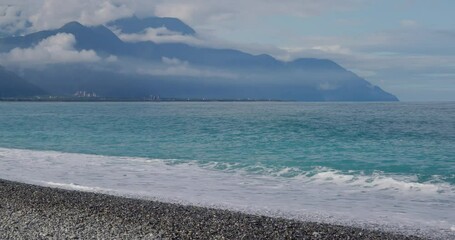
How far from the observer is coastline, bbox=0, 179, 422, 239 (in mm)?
12164

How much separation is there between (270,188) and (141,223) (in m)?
8.60

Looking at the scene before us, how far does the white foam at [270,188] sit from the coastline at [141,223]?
71.1 inches

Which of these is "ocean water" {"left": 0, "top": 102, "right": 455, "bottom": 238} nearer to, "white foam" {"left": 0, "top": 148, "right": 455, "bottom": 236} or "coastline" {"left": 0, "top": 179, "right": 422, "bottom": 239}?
"white foam" {"left": 0, "top": 148, "right": 455, "bottom": 236}

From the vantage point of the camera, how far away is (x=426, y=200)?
745 inches

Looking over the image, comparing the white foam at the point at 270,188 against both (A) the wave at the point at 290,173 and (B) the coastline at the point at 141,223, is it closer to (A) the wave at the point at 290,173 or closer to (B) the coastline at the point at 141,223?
(A) the wave at the point at 290,173

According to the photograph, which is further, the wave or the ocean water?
the wave

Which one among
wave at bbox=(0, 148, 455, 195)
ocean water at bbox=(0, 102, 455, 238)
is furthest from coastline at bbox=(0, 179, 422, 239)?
wave at bbox=(0, 148, 455, 195)

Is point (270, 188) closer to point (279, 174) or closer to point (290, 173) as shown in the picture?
point (279, 174)

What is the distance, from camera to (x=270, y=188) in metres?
21.2

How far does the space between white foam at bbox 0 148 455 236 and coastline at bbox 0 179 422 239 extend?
1806 millimetres

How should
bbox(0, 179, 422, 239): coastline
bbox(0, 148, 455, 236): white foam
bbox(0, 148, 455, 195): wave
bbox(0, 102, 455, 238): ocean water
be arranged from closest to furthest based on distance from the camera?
bbox(0, 179, 422, 239): coastline
bbox(0, 148, 455, 236): white foam
bbox(0, 102, 455, 238): ocean water
bbox(0, 148, 455, 195): wave

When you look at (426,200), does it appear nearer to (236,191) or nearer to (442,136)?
(236,191)

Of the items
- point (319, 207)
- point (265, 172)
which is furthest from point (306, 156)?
point (319, 207)

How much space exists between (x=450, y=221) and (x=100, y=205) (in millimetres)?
8979
